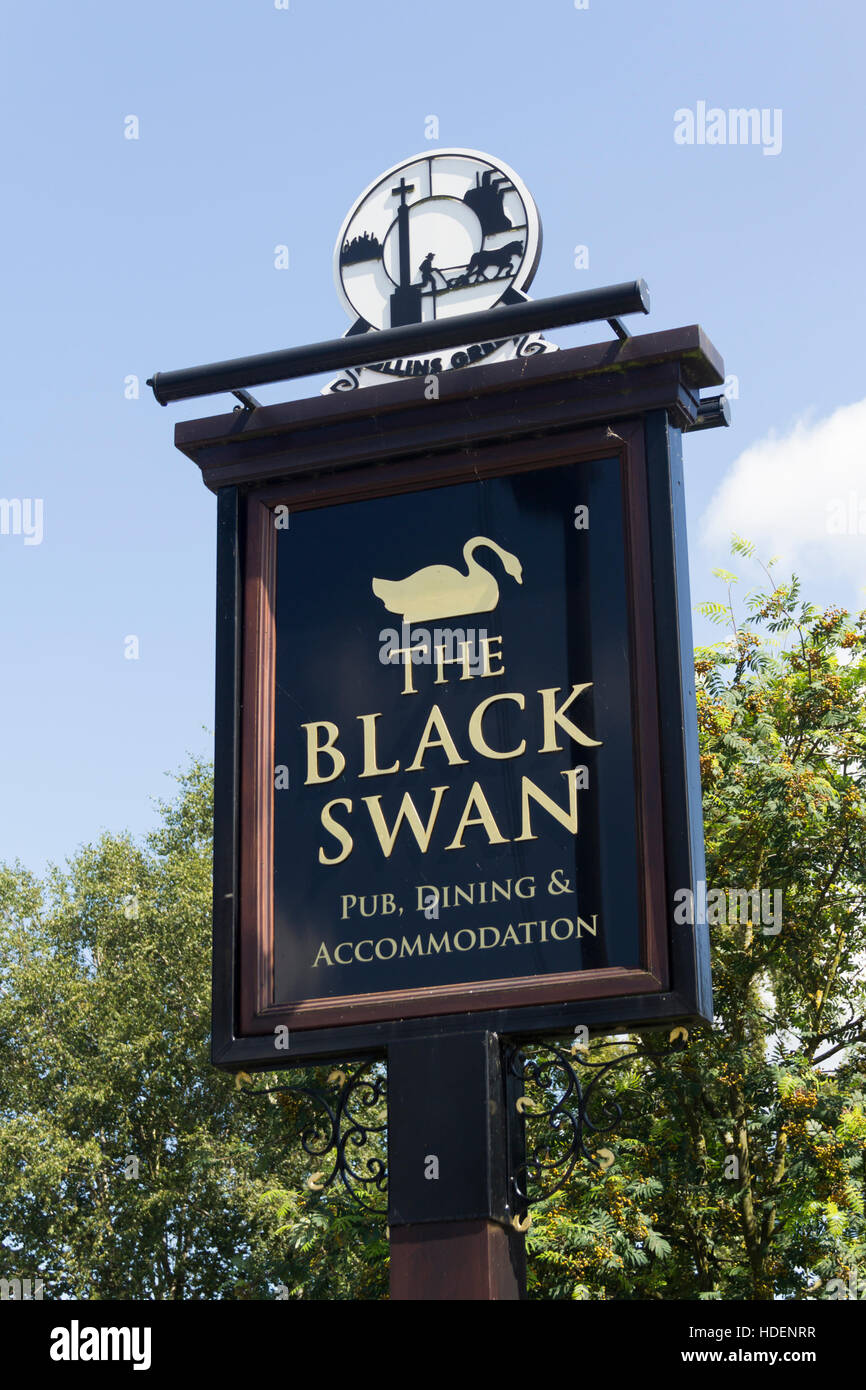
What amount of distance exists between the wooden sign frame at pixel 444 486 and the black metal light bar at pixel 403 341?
0.14 meters

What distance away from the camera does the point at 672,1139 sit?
13117 millimetres

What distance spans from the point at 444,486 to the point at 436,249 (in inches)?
45.4

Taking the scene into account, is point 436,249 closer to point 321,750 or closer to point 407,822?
point 321,750

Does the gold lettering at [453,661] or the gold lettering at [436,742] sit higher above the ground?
the gold lettering at [453,661]

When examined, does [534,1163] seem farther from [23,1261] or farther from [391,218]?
[23,1261]

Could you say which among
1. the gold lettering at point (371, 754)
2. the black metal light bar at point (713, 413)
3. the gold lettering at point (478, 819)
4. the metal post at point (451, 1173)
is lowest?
the metal post at point (451, 1173)

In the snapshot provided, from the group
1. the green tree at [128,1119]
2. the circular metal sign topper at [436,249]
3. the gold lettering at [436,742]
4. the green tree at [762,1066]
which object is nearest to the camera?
the gold lettering at [436,742]

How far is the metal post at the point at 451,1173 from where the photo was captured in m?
5.84

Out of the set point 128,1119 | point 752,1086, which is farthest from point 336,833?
point 128,1119

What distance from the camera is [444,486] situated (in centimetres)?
703

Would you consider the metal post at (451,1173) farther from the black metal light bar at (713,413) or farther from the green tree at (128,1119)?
the green tree at (128,1119)

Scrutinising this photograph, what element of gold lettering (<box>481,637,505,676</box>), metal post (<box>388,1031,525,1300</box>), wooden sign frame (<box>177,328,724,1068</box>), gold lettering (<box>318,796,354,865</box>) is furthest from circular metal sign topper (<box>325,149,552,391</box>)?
metal post (<box>388,1031,525,1300</box>)

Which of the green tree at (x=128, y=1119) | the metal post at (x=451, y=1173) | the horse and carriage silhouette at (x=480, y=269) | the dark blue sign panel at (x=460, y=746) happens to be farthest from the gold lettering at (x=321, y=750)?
the green tree at (x=128, y=1119)

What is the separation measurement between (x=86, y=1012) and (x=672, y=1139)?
14893mm
